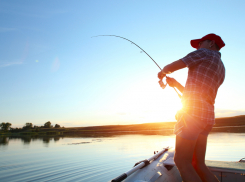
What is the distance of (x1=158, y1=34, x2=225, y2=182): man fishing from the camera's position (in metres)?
1.84

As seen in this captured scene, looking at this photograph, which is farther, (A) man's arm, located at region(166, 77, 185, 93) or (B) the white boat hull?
(B) the white boat hull

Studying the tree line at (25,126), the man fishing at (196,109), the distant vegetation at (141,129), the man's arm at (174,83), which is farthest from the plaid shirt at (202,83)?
the tree line at (25,126)

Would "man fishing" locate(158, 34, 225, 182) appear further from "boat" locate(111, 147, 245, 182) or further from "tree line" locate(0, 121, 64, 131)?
"tree line" locate(0, 121, 64, 131)

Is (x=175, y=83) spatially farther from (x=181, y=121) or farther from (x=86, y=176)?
(x=86, y=176)

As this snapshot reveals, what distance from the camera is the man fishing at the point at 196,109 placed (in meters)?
1.84

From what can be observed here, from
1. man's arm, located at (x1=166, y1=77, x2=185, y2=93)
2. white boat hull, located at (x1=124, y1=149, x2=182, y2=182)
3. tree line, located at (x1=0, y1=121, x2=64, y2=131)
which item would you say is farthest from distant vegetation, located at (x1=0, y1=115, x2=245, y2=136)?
man's arm, located at (x1=166, y1=77, x2=185, y2=93)

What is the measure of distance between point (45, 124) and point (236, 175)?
9933 centimetres

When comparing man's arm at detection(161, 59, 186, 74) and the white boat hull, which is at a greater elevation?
man's arm at detection(161, 59, 186, 74)

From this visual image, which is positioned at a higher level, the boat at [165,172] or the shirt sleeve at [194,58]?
the shirt sleeve at [194,58]

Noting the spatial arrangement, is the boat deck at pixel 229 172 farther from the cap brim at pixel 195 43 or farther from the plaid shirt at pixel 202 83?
the cap brim at pixel 195 43

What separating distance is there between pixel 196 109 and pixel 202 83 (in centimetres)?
30

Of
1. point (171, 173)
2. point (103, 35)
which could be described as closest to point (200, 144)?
point (171, 173)

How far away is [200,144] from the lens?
6.82ft

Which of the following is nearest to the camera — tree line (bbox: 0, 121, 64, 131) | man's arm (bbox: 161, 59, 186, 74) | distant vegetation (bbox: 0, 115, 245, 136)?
man's arm (bbox: 161, 59, 186, 74)
